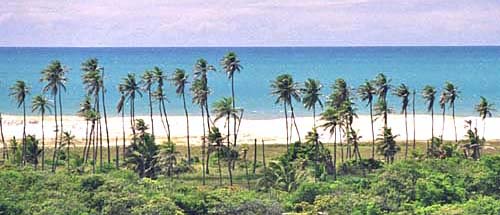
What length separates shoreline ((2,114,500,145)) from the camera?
12356 centimetres

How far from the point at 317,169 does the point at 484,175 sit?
19.6 meters

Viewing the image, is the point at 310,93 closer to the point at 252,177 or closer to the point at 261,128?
the point at 252,177

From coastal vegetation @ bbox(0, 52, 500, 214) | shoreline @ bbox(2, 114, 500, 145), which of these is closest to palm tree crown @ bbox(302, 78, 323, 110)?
coastal vegetation @ bbox(0, 52, 500, 214)

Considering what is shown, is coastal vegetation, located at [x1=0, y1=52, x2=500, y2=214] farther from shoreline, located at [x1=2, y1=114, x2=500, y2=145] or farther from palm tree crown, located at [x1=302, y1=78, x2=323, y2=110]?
shoreline, located at [x1=2, y1=114, x2=500, y2=145]

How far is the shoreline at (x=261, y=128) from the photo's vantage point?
124 metres

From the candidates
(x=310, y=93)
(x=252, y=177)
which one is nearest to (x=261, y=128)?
(x=252, y=177)

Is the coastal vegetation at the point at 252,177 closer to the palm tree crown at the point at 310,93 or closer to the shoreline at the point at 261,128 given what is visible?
the palm tree crown at the point at 310,93

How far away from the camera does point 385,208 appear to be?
211 feet

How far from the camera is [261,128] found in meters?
134

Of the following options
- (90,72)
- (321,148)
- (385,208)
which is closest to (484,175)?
(385,208)

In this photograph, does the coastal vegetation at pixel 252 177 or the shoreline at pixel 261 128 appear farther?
the shoreline at pixel 261 128

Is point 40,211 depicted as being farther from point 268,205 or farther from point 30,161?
point 30,161

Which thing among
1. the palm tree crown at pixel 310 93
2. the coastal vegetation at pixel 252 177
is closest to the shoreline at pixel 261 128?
the coastal vegetation at pixel 252 177

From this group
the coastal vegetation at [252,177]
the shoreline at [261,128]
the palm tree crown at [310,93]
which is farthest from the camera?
the shoreline at [261,128]
